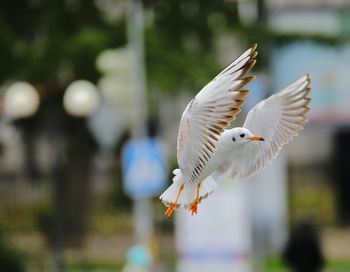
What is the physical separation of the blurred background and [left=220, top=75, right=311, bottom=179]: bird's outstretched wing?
12335mm

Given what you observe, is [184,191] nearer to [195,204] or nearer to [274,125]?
[195,204]

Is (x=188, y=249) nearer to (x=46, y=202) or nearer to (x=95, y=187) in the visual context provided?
(x=46, y=202)

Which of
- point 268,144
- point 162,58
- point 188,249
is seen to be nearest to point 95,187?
point 162,58

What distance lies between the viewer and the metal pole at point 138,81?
22.4 m

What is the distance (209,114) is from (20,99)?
57.4ft

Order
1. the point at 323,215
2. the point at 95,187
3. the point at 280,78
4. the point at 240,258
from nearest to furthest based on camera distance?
the point at 240,258 → the point at 280,78 → the point at 323,215 → the point at 95,187

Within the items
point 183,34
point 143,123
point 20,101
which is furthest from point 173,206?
point 143,123

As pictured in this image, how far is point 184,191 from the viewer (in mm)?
3053

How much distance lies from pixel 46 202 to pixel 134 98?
741 cm

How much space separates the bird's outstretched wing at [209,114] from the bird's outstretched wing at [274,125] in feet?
0.73

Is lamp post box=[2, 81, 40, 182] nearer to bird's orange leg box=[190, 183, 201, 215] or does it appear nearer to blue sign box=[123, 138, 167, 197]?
blue sign box=[123, 138, 167, 197]

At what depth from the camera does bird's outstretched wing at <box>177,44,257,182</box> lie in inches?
116

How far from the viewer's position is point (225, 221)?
55.1 ft

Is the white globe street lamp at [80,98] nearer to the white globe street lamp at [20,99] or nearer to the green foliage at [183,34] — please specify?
the white globe street lamp at [20,99]
